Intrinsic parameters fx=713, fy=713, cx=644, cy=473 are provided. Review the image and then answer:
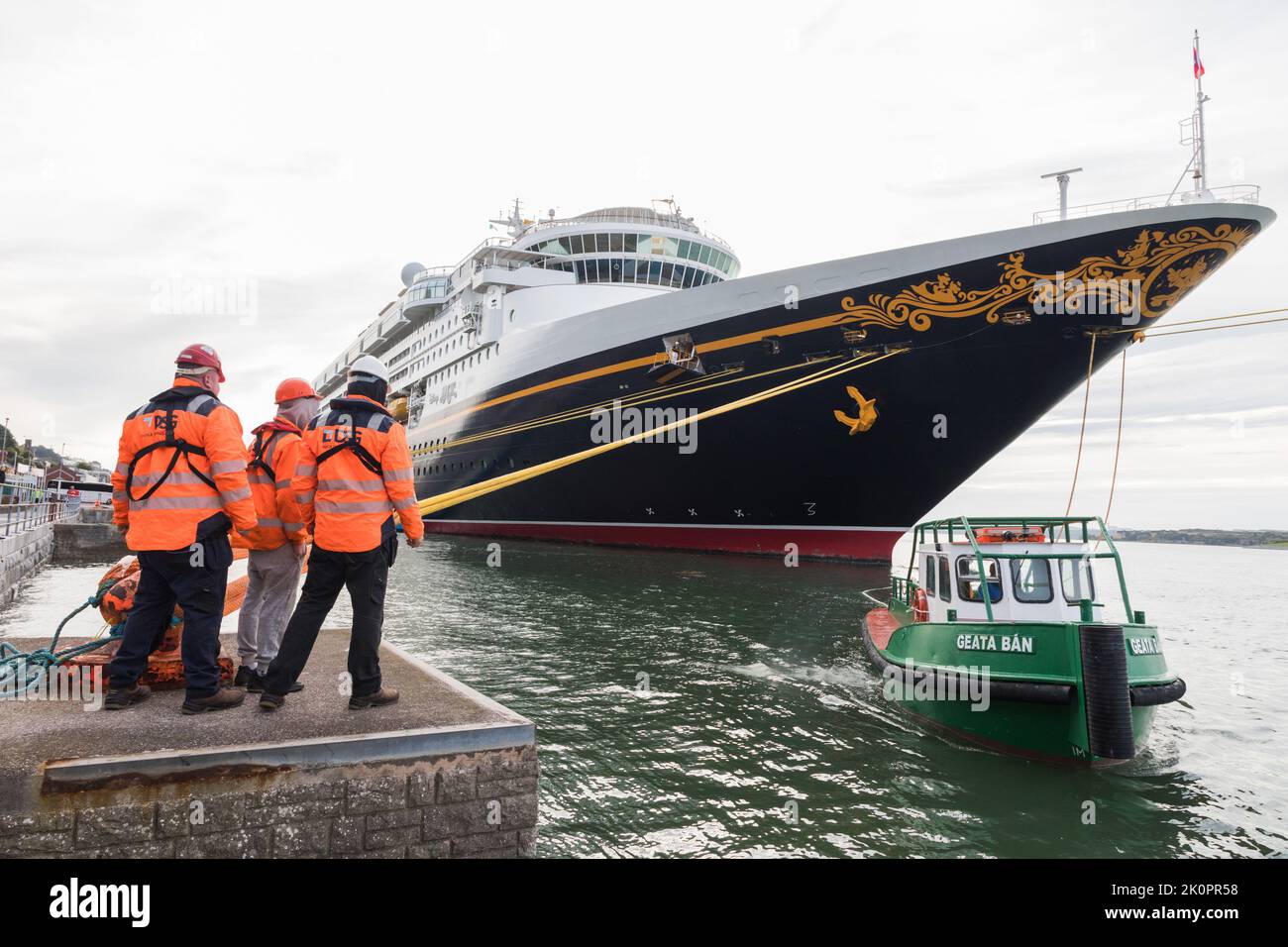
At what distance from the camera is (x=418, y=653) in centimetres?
953

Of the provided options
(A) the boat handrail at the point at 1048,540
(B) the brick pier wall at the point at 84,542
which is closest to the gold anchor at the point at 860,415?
(A) the boat handrail at the point at 1048,540

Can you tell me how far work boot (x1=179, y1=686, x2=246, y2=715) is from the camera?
3.77m

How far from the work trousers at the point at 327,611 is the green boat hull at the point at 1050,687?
547 centimetres

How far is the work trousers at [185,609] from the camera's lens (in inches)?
147

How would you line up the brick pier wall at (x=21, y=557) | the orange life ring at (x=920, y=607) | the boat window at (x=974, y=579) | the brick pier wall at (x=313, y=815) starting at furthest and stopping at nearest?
the brick pier wall at (x=21, y=557)
the orange life ring at (x=920, y=607)
the boat window at (x=974, y=579)
the brick pier wall at (x=313, y=815)

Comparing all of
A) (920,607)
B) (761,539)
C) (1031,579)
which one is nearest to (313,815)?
(1031,579)

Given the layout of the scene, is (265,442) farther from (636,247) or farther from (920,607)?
(636,247)

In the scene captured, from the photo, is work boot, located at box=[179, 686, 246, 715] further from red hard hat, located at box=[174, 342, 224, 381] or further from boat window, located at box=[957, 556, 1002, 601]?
boat window, located at box=[957, 556, 1002, 601]

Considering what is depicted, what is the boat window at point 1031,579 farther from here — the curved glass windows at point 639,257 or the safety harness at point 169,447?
the curved glass windows at point 639,257

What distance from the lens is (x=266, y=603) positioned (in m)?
4.54

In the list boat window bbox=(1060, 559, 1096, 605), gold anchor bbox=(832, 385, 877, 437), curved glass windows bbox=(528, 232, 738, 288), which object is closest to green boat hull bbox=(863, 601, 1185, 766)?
boat window bbox=(1060, 559, 1096, 605)

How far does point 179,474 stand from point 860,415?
603 inches
